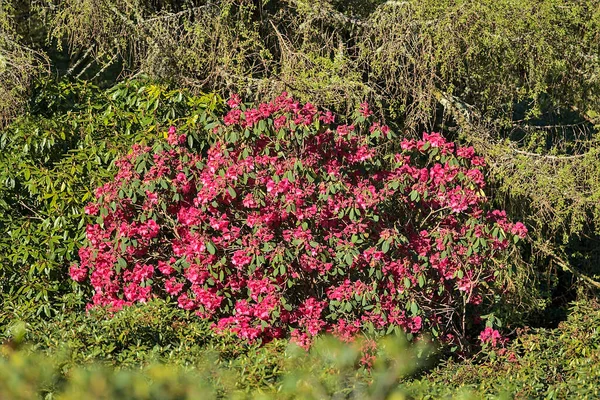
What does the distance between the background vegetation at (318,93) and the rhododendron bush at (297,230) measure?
34 centimetres

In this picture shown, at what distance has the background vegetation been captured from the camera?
650cm

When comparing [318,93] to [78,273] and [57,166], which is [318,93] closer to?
[57,166]

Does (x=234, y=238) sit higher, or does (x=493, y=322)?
(x=234, y=238)

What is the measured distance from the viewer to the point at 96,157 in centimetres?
658

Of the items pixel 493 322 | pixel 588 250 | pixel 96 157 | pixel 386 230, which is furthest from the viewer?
pixel 588 250

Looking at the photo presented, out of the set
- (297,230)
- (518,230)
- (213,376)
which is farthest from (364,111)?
(213,376)

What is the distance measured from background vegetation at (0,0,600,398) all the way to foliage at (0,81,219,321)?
0.5 inches

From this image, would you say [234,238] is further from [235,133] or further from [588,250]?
[588,250]

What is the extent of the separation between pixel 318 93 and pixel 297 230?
1.24m

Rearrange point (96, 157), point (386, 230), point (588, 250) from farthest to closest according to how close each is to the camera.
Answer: point (588, 250), point (96, 157), point (386, 230)

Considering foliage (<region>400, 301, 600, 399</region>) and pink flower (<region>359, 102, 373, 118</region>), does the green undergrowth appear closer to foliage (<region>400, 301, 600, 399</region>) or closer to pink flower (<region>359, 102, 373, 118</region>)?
foliage (<region>400, 301, 600, 399</region>)

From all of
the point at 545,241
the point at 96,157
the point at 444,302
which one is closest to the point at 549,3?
the point at 545,241

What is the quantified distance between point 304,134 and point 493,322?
1.74 metres

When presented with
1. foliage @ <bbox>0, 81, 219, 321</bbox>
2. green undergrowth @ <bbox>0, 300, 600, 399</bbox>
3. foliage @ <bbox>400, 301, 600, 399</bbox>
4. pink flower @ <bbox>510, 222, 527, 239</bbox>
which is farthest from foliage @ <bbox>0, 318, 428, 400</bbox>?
foliage @ <bbox>0, 81, 219, 321</bbox>
